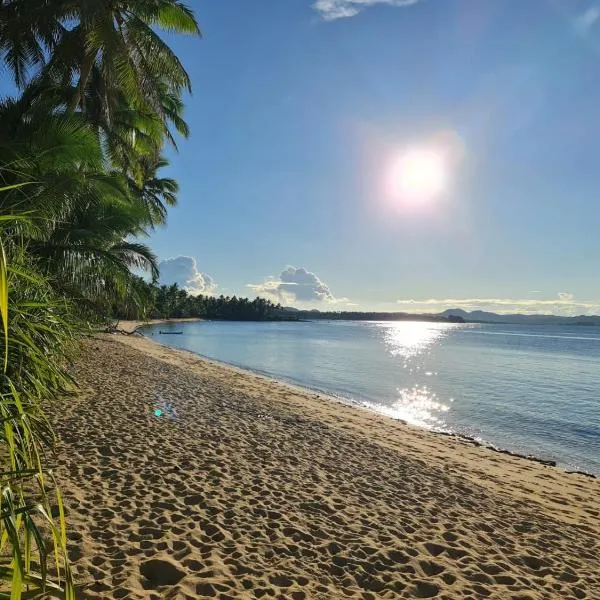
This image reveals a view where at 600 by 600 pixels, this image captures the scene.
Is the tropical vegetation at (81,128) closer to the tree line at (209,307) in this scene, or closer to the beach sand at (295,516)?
the beach sand at (295,516)

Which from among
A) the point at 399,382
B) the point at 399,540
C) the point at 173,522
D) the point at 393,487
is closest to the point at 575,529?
the point at 393,487

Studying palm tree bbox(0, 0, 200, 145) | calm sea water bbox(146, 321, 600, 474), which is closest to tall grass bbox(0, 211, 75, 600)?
palm tree bbox(0, 0, 200, 145)

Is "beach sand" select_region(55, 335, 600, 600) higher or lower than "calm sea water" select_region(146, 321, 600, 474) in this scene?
higher

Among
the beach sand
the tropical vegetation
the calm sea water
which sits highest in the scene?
the tropical vegetation

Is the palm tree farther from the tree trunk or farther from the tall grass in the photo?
the tall grass

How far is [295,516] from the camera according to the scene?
518 centimetres

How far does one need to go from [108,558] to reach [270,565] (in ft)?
4.52

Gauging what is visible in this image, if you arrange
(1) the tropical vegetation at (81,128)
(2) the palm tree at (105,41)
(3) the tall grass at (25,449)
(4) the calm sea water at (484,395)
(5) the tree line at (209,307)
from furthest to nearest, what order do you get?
(5) the tree line at (209,307)
(4) the calm sea water at (484,395)
(2) the palm tree at (105,41)
(1) the tropical vegetation at (81,128)
(3) the tall grass at (25,449)

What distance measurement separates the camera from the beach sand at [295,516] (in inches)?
156

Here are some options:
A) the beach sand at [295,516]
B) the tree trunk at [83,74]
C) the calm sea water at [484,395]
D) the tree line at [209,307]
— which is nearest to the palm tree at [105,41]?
the tree trunk at [83,74]

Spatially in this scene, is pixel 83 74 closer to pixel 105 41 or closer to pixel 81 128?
pixel 105 41

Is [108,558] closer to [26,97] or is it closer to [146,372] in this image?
[146,372]

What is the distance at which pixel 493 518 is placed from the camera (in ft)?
19.9

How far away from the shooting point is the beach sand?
13.0ft
